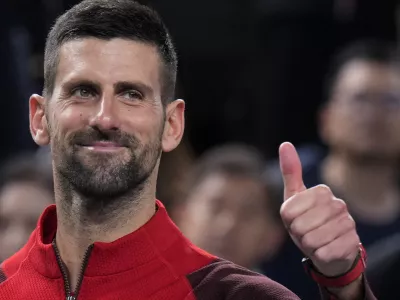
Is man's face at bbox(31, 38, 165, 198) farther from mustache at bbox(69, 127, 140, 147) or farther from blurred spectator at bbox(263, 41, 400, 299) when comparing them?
blurred spectator at bbox(263, 41, 400, 299)

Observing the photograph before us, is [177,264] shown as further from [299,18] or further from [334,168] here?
[299,18]

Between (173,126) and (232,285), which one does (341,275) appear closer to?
(232,285)

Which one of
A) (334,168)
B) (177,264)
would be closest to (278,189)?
(334,168)

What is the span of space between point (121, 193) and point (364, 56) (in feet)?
11.0

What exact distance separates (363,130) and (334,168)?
0.85 ft

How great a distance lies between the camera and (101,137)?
3.23m

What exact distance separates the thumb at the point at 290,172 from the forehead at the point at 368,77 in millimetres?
2984

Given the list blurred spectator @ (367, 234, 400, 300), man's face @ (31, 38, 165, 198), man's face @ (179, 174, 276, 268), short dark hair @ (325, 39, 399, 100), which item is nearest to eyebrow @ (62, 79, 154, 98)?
man's face @ (31, 38, 165, 198)

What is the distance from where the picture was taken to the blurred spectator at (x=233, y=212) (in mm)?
5719

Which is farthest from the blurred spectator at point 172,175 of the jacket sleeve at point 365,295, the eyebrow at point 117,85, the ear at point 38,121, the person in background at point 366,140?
the jacket sleeve at point 365,295

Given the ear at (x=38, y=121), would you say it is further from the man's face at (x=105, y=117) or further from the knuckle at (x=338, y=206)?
the knuckle at (x=338, y=206)

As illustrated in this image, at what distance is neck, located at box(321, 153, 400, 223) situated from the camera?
595 cm

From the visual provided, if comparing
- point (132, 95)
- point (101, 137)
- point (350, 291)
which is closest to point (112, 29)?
point (132, 95)

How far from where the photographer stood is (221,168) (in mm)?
6070
